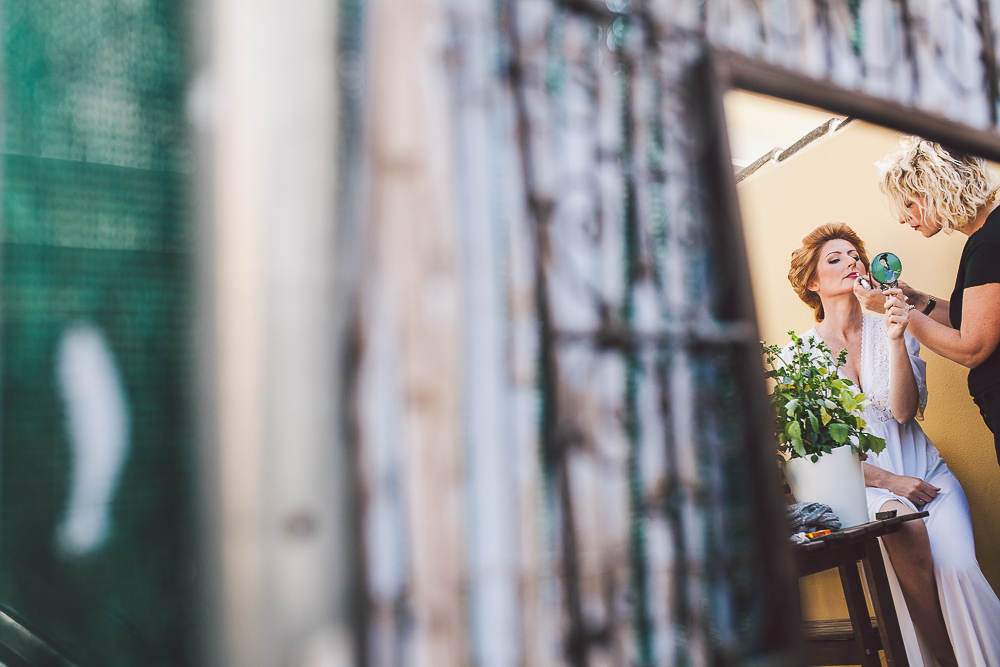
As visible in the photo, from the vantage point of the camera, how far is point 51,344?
0.60 metres

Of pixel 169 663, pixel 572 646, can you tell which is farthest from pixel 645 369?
pixel 169 663

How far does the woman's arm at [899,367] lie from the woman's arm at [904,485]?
0.77 feet

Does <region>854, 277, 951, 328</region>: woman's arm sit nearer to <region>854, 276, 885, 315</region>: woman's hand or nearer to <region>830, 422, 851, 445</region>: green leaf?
<region>854, 276, 885, 315</region>: woman's hand

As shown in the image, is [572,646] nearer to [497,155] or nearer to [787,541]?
[787,541]

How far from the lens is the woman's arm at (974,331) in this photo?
2.05 metres

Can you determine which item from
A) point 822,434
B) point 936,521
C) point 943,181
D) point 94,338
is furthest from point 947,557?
point 94,338

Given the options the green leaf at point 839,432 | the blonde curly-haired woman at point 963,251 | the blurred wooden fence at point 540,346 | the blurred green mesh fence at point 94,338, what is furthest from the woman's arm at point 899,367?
the blurred green mesh fence at point 94,338

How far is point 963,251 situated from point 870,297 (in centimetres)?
47

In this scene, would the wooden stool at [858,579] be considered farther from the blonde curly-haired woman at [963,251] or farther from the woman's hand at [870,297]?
the woman's hand at [870,297]

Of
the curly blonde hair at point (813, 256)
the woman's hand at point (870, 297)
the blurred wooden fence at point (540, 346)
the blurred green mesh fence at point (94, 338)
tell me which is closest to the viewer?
the blurred green mesh fence at point (94, 338)

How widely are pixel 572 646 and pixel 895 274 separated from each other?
8.03 ft


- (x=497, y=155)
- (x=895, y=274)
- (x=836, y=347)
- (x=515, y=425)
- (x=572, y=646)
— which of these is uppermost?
(x=895, y=274)

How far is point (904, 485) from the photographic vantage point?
232 cm

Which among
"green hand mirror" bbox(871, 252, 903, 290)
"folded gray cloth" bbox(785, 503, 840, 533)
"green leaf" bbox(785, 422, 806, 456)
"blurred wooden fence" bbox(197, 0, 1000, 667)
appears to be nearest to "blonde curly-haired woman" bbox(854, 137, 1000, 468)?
"green hand mirror" bbox(871, 252, 903, 290)
